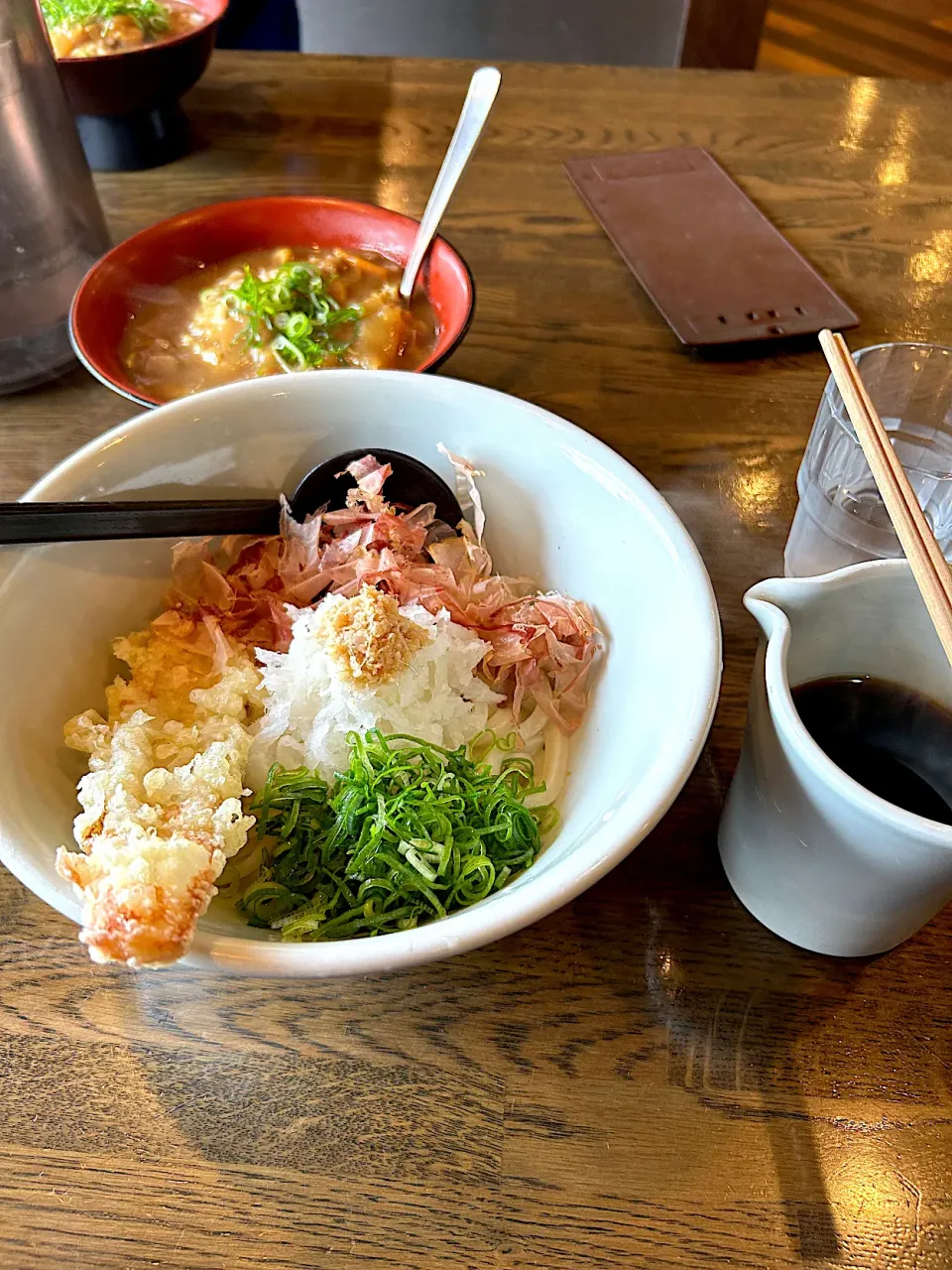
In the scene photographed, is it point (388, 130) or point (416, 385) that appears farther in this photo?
point (388, 130)

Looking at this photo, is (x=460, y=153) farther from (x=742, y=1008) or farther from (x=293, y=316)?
(x=742, y=1008)

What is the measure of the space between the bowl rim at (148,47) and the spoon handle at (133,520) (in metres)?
0.86

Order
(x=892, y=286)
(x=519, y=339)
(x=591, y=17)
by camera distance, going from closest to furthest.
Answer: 1. (x=519, y=339)
2. (x=892, y=286)
3. (x=591, y=17)

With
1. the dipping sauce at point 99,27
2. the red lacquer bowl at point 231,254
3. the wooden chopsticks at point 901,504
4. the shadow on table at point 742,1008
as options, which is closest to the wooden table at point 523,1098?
the shadow on table at point 742,1008

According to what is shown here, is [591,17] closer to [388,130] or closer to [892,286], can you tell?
[388,130]

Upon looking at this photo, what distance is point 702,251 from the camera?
5.18 ft

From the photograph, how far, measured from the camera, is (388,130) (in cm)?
188

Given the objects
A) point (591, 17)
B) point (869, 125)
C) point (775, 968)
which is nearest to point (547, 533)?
point (775, 968)

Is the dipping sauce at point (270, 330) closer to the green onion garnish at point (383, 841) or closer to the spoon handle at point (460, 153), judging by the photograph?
the spoon handle at point (460, 153)

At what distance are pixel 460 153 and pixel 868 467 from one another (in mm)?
696

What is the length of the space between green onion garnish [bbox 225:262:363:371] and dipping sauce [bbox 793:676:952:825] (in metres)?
0.80

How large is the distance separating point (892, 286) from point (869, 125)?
2.01 feet

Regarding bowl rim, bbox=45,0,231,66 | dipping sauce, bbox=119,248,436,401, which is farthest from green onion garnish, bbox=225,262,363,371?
bowl rim, bbox=45,0,231,66

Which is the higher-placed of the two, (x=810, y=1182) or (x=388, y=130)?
(x=388, y=130)
